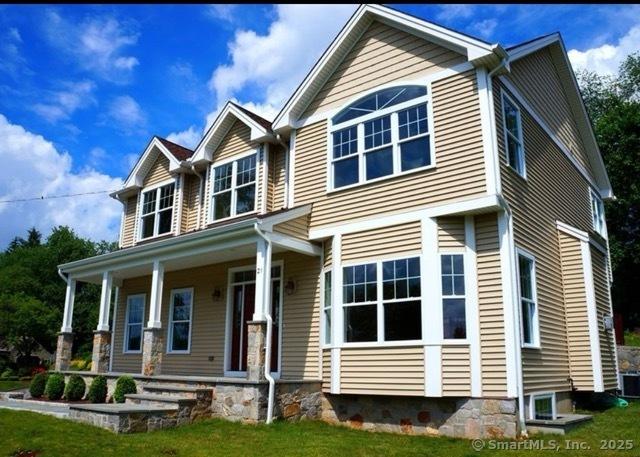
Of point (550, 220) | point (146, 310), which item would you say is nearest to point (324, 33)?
point (550, 220)

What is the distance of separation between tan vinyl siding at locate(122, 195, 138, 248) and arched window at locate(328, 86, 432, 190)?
8.79 meters

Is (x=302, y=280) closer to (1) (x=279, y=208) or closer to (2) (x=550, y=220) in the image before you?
(1) (x=279, y=208)

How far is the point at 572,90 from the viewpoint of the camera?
48.7 feet

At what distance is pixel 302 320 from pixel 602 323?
23.9 ft

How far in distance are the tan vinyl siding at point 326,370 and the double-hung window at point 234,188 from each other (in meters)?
4.46

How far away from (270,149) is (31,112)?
22.6ft

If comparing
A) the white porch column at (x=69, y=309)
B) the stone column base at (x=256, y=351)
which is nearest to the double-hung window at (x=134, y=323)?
the white porch column at (x=69, y=309)

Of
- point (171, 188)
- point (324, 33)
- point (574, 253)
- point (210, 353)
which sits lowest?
point (210, 353)

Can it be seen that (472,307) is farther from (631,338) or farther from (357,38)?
(631,338)

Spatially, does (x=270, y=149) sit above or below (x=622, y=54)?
below

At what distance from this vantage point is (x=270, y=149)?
13953 millimetres

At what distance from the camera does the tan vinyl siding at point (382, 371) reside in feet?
31.7

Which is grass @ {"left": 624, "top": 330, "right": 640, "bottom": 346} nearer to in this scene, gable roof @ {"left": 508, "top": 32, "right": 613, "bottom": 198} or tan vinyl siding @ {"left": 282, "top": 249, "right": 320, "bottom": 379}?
gable roof @ {"left": 508, "top": 32, "right": 613, "bottom": 198}

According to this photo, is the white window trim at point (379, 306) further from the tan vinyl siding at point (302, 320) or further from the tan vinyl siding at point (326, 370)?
the tan vinyl siding at point (302, 320)
